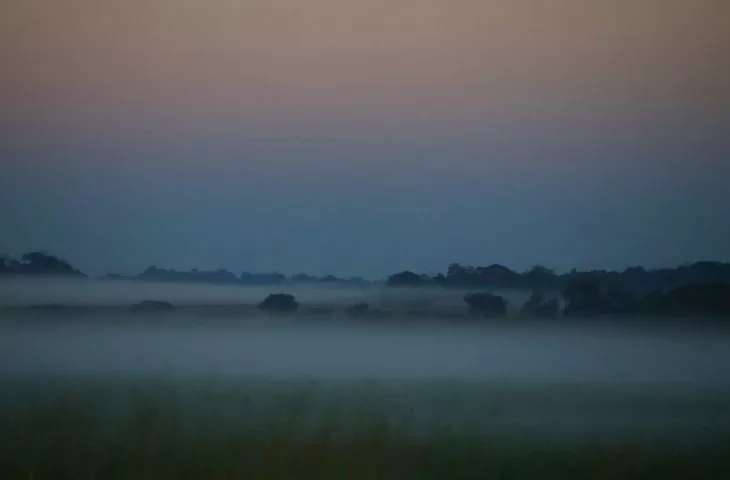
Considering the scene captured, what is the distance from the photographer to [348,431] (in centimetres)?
163

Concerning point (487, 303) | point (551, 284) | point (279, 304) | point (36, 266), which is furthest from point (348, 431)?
point (36, 266)

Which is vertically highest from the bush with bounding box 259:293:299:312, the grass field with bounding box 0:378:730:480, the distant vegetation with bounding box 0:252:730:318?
the distant vegetation with bounding box 0:252:730:318

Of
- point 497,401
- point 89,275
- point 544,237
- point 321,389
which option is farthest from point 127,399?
point 544,237

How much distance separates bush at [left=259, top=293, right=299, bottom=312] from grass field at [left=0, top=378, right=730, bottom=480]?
0.17 meters

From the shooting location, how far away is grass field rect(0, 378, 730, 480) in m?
1.61

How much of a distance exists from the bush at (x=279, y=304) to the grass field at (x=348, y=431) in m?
0.17

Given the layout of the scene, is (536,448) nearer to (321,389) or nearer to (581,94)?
(321,389)

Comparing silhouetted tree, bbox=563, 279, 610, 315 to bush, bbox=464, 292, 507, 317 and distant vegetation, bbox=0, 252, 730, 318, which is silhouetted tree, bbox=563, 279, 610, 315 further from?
bush, bbox=464, 292, 507, 317

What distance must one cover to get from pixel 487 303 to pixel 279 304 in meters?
0.49

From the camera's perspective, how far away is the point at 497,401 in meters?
1.63

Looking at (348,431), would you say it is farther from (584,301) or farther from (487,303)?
(584,301)

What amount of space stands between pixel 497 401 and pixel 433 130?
668 mm

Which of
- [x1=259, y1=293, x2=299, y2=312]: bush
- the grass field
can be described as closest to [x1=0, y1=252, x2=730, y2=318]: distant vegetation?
[x1=259, y1=293, x2=299, y2=312]: bush

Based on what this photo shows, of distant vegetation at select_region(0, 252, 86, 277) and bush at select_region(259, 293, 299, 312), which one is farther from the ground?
distant vegetation at select_region(0, 252, 86, 277)
